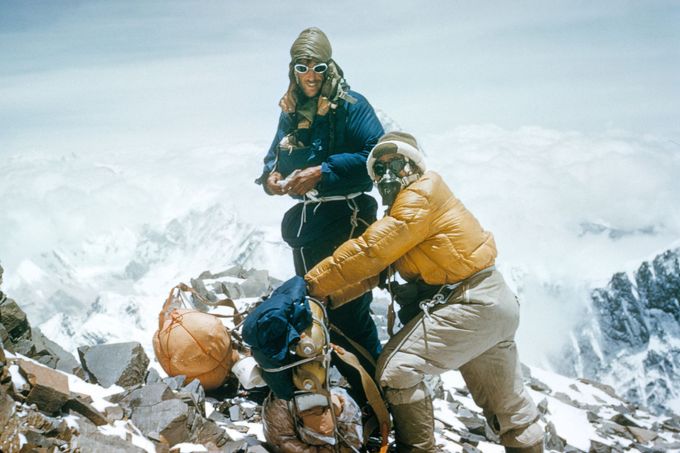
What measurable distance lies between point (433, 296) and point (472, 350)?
0.62 m

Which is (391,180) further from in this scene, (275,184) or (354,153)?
(275,184)

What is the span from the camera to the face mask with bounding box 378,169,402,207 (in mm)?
4977

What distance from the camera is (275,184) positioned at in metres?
5.86

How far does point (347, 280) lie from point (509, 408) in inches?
81.2

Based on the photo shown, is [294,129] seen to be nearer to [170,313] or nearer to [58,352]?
[170,313]

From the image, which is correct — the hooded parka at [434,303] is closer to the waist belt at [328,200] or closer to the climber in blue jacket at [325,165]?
the climber in blue jacket at [325,165]

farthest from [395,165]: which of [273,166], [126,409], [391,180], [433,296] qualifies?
[126,409]

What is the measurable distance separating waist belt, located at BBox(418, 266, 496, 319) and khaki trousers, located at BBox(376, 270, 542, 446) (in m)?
0.02

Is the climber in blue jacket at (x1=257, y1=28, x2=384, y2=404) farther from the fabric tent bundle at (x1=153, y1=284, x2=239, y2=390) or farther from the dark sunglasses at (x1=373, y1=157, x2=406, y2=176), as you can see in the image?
the fabric tent bundle at (x1=153, y1=284, x2=239, y2=390)

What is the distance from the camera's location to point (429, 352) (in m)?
4.68

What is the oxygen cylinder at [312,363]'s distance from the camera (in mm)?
4691

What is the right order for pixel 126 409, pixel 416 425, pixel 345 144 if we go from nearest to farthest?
1. pixel 416 425
2. pixel 126 409
3. pixel 345 144

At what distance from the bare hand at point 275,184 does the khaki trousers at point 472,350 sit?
2.10 metres

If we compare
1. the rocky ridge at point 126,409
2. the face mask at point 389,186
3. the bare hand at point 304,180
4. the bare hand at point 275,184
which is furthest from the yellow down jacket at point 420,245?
the rocky ridge at point 126,409
